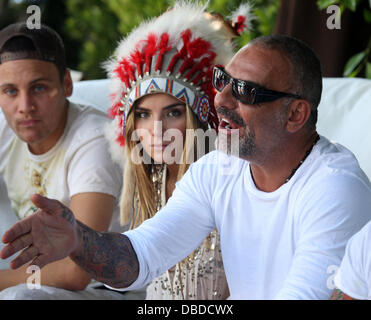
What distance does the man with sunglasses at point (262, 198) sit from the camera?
1854 millimetres

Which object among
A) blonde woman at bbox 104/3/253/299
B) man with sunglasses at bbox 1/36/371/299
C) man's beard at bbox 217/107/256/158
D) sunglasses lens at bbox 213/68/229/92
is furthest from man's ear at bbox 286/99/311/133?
blonde woman at bbox 104/3/253/299

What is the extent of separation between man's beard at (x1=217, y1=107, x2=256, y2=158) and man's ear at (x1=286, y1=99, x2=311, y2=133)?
135 millimetres

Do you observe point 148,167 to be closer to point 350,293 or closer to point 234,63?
point 234,63

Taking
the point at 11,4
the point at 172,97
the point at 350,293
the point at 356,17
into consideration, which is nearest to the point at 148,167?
the point at 172,97

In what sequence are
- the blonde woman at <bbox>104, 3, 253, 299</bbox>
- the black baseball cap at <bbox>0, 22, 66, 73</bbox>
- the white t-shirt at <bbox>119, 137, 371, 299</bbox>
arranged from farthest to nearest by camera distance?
the black baseball cap at <bbox>0, 22, 66, 73</bbox> < the blonde woman at <bbox>104, 3, 253, 299</bbox> < the white t-shirt at <bbox>119, 137, 371, 299</bbox>

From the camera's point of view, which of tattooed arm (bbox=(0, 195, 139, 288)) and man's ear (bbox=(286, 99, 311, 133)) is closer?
tattooed arm (bbox=(0, 195, 139, 288))

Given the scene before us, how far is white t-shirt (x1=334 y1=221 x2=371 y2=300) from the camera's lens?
154 centimetres

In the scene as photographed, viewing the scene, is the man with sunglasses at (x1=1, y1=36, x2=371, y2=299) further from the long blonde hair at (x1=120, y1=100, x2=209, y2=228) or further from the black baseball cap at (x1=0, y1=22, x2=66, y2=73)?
the black baseball cap at (x1=0, y1=22, x2=66, y2=73)

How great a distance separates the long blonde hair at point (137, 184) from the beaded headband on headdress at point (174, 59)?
0.20 feet

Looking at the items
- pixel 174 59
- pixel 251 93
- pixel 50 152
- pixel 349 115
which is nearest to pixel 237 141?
pixel 251 93

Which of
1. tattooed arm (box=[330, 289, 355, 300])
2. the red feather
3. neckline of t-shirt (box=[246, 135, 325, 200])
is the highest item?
the red feather

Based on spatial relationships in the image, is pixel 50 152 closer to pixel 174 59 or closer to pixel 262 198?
pixel 174 59

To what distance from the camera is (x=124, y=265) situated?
2002mm

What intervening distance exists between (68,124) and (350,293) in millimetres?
1922
